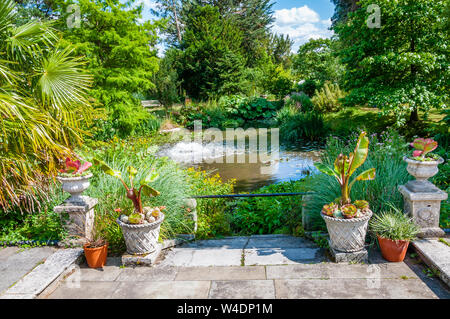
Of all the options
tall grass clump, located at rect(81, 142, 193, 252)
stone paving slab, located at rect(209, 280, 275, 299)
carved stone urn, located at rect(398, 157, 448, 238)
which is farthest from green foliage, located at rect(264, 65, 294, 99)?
stone paving slab, located at rect(209, 280, 275, 299)

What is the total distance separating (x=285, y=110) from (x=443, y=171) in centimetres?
1033

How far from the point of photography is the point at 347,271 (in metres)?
3.27

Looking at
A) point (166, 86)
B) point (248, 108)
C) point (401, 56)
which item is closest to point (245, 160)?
point (401, 56)

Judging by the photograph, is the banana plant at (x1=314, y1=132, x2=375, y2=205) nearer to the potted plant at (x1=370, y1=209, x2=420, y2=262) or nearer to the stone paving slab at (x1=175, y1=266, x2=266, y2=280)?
the potted plant at (x1=370, y1=209, x2=420, y2=262)

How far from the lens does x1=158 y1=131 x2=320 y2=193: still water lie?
8.57m

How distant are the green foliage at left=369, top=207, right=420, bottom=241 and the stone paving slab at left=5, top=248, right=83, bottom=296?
11.2ft

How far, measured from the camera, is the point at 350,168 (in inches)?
139

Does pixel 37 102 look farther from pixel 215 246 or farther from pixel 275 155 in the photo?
pixel 275 155

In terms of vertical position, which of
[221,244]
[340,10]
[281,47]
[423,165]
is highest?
[340,10]

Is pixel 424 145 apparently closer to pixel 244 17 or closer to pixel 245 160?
pixel 245 160

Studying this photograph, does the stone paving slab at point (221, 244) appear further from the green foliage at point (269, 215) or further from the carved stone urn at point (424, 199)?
the carved stone urn at point (424, 199)

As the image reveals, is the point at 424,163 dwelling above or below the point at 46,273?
above

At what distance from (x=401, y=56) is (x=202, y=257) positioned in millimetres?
7817

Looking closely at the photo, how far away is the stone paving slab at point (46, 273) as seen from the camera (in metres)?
3.04
